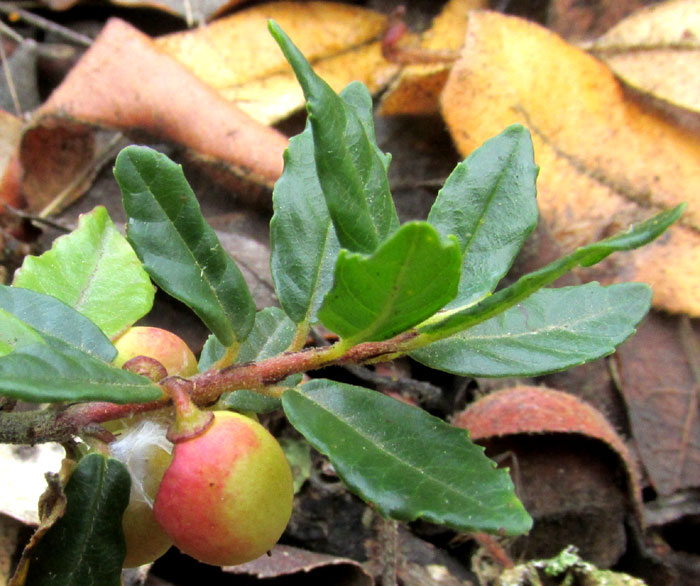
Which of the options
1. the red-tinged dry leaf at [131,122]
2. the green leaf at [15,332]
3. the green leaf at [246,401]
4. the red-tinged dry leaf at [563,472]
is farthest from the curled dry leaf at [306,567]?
the red-tinged dry leaf at [131,122]

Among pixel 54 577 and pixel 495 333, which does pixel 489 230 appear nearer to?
pixel 495 333

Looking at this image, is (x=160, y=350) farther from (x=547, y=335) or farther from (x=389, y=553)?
(x=389, y=553)

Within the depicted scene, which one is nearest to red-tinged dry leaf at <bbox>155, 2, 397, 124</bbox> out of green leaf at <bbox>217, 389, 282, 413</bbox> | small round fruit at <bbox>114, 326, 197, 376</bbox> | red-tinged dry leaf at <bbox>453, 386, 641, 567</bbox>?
red-tinged dry leaf at <bbox>453, 386, 641, 567</bbox>

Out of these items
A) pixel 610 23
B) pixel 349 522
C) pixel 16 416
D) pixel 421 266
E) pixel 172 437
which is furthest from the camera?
pixel 610 23

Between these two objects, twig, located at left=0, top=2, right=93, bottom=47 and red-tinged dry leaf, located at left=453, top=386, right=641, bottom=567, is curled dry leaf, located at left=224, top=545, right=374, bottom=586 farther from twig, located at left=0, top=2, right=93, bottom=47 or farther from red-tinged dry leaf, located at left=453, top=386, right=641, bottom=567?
twig, located at left=0, top=2, right=93, bottom=47

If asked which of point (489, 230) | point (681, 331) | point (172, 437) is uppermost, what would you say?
point (489, 230)

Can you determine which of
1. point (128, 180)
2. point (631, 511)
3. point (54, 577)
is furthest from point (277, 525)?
point (631, 511)

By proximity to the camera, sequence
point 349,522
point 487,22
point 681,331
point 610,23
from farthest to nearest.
Answer: point 610,23 < point 487,22 < point 681,331 < point 349,522
